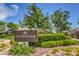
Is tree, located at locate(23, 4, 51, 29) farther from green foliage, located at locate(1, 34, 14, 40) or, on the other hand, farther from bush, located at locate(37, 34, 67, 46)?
green foliage, located at locate(1, 34, 14, 40)

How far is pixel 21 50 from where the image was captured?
2260 mm

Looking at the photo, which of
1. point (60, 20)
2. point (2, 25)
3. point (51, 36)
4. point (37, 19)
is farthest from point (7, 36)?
point (60, 20)

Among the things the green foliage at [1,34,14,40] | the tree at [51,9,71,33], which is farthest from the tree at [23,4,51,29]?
the green foliage at [1,34,14,40]

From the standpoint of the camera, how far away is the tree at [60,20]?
2.28 m

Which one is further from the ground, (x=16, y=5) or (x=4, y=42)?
(x=16, y=5)

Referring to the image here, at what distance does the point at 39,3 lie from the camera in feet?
7.48

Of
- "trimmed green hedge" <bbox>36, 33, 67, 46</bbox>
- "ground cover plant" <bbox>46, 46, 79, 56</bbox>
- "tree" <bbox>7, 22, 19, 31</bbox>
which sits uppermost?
"tree" <bbox>7, 22, 19, 31</bbox>

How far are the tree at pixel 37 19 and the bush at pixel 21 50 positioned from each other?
9.5 inches

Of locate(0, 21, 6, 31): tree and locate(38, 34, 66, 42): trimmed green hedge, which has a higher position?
locate(0, 21, 6, 31): tree

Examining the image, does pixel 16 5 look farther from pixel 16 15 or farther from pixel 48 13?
pixel 48 13

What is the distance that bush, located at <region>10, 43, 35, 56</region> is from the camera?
2.26m

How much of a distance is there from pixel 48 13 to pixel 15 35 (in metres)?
0.43

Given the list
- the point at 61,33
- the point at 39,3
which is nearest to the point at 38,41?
the point at 61,33

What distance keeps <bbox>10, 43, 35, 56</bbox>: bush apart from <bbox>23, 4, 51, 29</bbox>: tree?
241 mm
